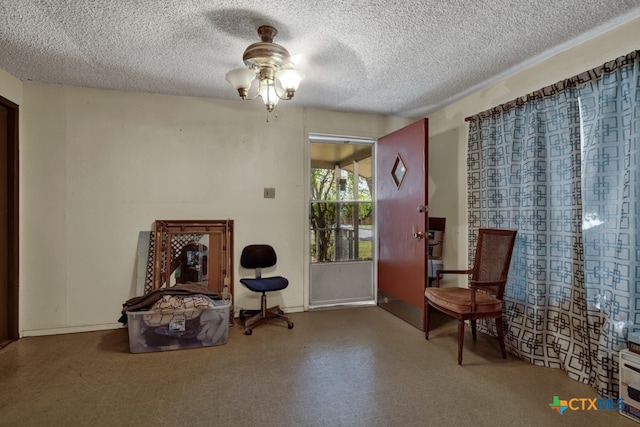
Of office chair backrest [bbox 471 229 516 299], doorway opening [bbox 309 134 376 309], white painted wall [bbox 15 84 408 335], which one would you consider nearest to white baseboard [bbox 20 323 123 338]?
white painted wall [bbox 15 84 408 335]

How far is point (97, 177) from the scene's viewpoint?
3162mm

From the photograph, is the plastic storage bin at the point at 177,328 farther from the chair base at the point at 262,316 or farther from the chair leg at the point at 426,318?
the chair leg at the point at 426,318

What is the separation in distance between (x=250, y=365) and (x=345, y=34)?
2.56 meters

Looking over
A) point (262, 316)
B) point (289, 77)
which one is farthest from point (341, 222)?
point (289, 77)

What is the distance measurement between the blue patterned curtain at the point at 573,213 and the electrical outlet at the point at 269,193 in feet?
7.39

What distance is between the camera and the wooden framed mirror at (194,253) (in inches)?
127

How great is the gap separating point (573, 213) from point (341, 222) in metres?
2.37

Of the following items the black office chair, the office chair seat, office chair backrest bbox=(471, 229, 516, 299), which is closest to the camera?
office chair backrest bbox=(471, 229, 516, 299)

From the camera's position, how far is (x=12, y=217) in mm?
2848

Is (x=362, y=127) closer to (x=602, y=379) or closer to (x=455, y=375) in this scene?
(x=455, y=375)

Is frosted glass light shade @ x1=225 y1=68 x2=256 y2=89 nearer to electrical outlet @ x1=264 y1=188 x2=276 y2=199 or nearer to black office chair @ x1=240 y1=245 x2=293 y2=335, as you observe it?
electrical outlet @ x1=264 y1=188 x2=276 y2=199

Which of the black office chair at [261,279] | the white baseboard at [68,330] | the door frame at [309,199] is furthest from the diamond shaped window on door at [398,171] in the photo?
the white baseboard at [68,330]

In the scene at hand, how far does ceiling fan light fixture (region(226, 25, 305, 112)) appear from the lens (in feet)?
6.72

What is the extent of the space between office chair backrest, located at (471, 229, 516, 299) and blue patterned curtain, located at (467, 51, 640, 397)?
0.42ft
